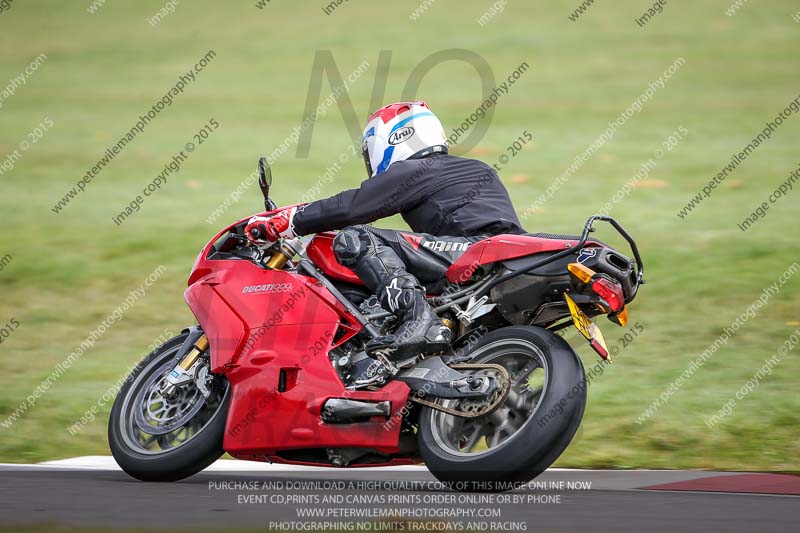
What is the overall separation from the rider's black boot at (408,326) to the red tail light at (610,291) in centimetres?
84

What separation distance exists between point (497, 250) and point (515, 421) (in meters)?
0.91

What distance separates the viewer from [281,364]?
679cm

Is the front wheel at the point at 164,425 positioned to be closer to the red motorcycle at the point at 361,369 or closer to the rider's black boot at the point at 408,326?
the red motorcycle at the point at 361,369

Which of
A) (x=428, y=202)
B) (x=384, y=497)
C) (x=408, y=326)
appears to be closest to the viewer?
(x=384, y=497)

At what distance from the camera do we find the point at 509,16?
124 ft

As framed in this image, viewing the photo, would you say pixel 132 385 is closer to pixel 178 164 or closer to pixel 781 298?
pixel 781 298

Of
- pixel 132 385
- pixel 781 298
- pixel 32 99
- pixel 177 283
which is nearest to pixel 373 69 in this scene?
pixel 32 99

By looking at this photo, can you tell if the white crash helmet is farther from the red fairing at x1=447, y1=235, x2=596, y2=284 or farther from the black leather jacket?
the red fairing at x1=447, y1=235, x2=596, y2=284

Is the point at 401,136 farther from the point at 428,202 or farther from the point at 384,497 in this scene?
the point at 384,497

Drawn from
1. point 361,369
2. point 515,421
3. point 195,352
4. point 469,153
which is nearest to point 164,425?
point 195,352

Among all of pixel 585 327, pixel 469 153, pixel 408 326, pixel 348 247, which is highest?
pixel 585 327

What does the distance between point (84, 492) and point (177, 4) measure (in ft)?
129

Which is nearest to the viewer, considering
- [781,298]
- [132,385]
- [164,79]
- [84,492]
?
[84,492]

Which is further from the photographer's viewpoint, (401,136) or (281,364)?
(401,136)
